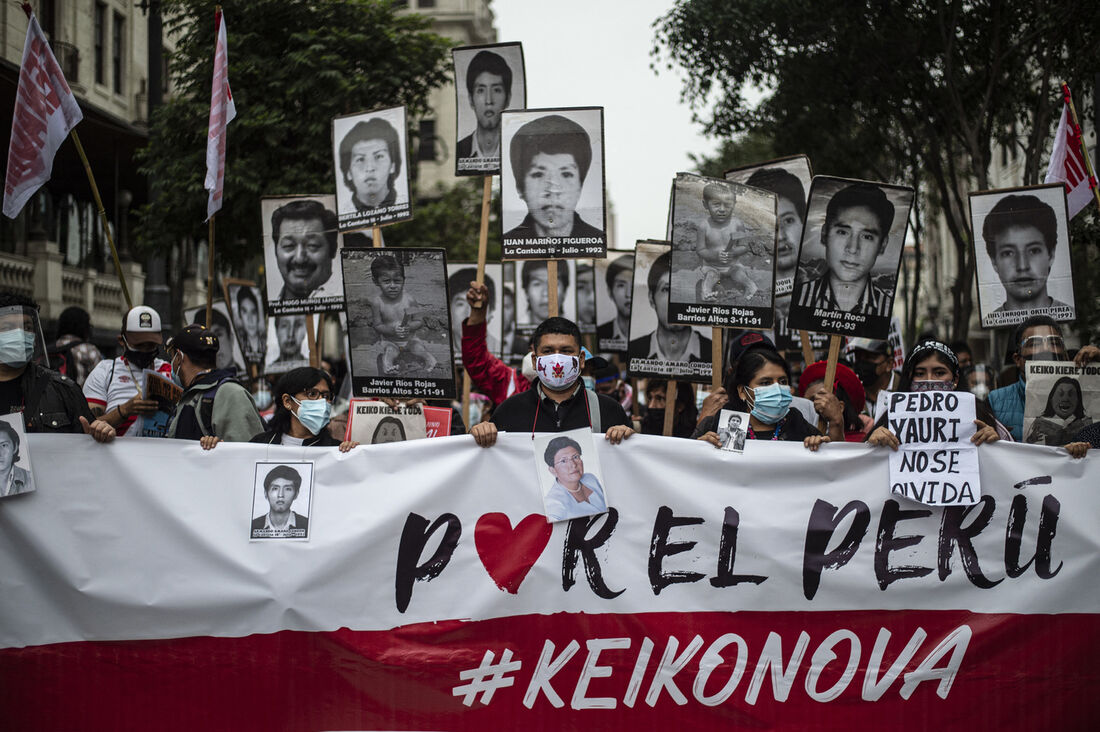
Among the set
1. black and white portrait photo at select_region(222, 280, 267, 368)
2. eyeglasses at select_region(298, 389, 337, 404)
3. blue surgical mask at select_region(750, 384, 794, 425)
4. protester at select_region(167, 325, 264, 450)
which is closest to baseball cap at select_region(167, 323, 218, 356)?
protester at select_region(167, 325, 264, 450)

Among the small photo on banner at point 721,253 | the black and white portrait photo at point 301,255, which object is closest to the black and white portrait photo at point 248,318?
the black and white portrait photo at point 301,255

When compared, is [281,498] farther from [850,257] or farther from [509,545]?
[850,257]

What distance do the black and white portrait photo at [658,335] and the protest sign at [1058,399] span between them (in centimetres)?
256

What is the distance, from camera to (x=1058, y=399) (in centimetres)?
525

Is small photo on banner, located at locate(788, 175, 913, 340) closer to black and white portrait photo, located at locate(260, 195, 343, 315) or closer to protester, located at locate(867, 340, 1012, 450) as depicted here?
protester, located at locate(867, 340, 1012, 450)

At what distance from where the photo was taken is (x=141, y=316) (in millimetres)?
6379

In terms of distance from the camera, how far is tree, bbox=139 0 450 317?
55.9 feet

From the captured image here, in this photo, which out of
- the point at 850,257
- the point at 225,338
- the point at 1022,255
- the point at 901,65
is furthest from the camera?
the point at 901,65

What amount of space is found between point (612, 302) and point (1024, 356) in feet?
16.2

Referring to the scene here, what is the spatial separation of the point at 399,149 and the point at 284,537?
417 centimetres

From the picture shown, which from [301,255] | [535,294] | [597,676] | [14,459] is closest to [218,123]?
[301,255]

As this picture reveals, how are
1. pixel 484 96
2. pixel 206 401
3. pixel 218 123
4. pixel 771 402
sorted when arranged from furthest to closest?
1. pixel 484 96
2. pixel 218 123
3. pixel 206 401
4. pixel 771 402

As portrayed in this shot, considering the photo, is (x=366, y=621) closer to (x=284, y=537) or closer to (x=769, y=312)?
(x=284, y=537)

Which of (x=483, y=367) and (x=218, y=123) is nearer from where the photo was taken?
(x=483, y=367)
